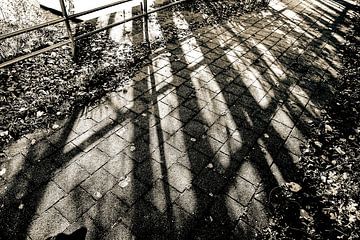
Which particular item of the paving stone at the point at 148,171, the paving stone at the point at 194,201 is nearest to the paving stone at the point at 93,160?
the paving stone at the point at 148,171

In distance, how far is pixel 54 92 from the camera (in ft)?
14.3

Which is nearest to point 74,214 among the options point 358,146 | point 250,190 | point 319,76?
point 250,190

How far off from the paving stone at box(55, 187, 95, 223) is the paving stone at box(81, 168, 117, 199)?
6cm

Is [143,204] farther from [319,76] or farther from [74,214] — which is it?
[319,76]

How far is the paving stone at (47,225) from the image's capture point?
8.83 feet

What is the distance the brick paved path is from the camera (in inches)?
113

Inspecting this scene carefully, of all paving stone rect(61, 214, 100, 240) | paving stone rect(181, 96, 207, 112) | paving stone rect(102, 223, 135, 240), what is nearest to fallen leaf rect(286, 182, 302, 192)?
paving stone rect(181, 96, 207, 112)

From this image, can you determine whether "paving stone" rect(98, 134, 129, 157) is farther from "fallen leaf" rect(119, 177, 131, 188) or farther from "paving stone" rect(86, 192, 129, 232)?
"paving stone" rect(86, 192, 129, 232)

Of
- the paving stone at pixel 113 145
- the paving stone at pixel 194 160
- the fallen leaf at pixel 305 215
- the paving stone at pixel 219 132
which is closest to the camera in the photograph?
the fallen leaf at pixel 305 215

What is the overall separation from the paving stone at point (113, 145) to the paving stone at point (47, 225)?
98 centimetres

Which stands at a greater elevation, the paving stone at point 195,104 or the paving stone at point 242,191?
the paving stone at point 195,104

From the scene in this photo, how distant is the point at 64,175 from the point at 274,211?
2559 mm

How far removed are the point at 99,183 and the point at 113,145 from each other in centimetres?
63

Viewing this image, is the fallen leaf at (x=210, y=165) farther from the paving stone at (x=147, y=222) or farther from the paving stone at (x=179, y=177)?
the paving stone at (x=147, y=222)
